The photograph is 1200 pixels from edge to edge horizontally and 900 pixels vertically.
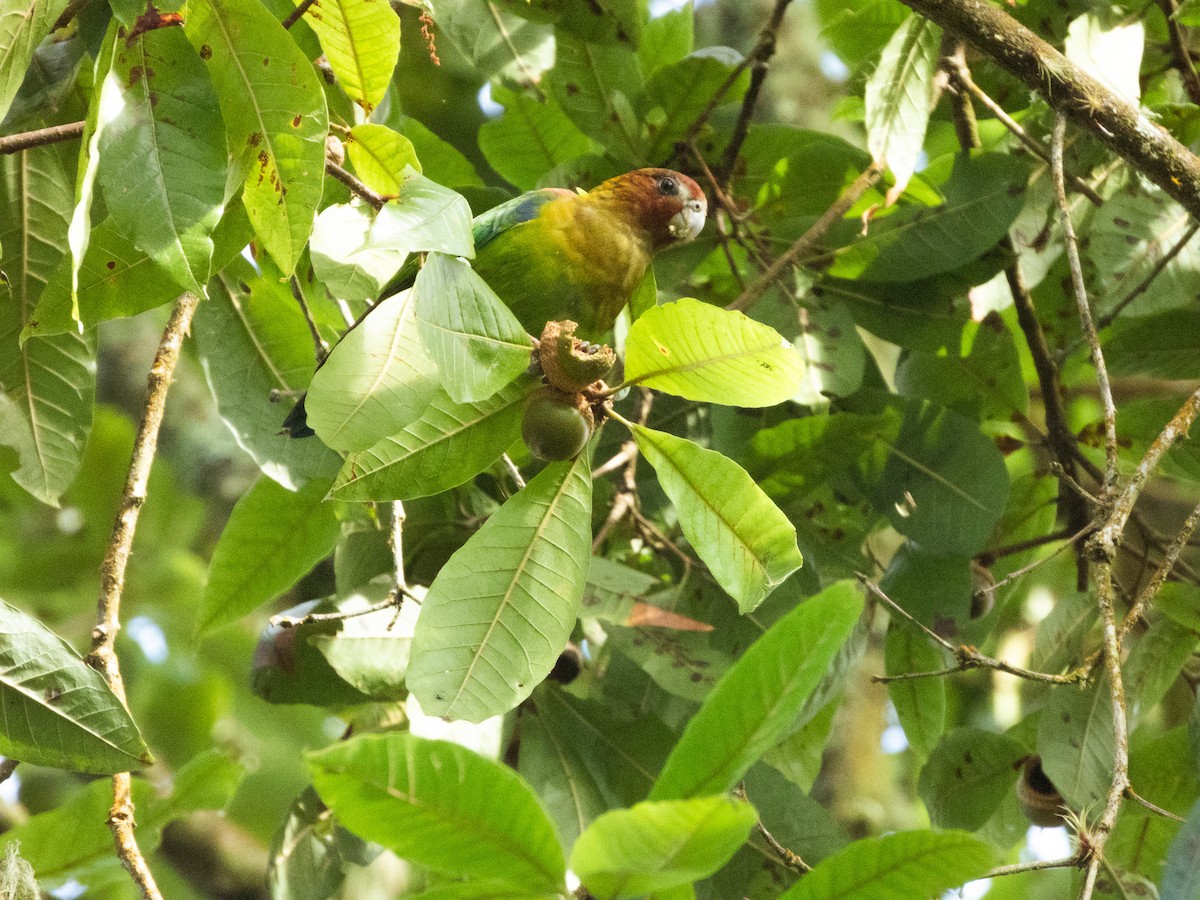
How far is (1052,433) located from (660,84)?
107 cm

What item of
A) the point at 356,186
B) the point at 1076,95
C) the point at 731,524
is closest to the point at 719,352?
the point at 731,524

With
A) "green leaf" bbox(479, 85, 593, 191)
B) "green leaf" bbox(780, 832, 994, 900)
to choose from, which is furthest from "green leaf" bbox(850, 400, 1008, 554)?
"green leaf" bbox(780, 832, 994, 900)

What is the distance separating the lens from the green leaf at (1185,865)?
4.03ft

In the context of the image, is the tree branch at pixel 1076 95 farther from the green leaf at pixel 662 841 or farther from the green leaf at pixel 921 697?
the green leaf at pixel 662 841

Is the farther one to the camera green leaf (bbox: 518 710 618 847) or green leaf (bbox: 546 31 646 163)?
green leaf (bbox: 546 31 646 163)

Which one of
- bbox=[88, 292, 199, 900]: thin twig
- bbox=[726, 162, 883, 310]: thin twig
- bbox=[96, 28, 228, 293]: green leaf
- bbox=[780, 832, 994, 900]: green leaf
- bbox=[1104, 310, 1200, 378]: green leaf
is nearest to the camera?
bbox=[780, 832, 994, 900]: green leaf

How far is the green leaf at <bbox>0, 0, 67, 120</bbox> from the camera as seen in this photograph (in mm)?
1385

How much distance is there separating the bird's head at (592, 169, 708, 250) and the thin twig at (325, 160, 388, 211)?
83 cm

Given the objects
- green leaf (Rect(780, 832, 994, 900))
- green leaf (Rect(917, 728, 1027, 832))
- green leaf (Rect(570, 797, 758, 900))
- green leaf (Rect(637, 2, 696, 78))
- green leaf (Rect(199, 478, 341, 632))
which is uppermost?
green leaf (Rect(637, 2, 696, 78))

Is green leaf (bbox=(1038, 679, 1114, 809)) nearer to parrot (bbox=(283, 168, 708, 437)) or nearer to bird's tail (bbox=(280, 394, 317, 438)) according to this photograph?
parrot (bbox=(283, 168, 708, 437))

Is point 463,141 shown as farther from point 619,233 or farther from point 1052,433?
point 1052,433

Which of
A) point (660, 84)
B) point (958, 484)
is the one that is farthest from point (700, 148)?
point (958, 484)

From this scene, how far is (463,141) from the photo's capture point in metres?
3.23

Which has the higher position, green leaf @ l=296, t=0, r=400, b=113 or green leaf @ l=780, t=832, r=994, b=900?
green leaf @ l=296, t=0, r=400, b=113
